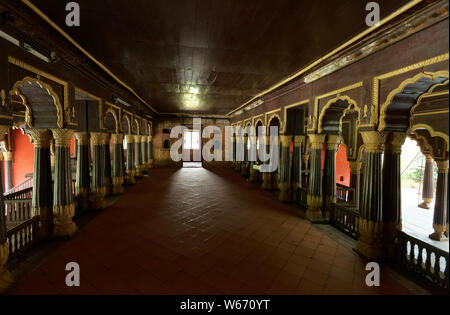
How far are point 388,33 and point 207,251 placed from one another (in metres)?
5.19

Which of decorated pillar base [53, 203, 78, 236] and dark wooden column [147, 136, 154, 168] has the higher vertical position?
dark wooden column [147, 136, 154, 168]

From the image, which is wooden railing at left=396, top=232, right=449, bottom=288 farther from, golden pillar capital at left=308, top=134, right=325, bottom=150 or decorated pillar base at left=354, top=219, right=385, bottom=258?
golden pillar capital at left=308, top=134, right=325, bottom=150

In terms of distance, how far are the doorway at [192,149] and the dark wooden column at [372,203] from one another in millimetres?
15174

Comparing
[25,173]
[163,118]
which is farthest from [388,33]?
[25,173]

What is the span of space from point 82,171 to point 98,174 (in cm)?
58

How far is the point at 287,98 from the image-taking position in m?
7.61

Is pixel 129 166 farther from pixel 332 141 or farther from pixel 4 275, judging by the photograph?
pixel 332 141

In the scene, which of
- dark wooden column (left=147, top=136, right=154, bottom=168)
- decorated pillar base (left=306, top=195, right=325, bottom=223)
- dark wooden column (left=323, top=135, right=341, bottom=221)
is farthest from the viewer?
dark wooden column (left=147, top=136, right=154, bottom=168)

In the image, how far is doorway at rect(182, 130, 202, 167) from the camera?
18938 mm

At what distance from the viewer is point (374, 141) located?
4277mm

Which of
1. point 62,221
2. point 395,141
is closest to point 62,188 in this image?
point 62,221

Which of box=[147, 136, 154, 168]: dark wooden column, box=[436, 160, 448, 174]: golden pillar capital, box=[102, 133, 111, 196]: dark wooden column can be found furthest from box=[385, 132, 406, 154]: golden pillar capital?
box=[147, 136, 154, 168]: dark wooden column

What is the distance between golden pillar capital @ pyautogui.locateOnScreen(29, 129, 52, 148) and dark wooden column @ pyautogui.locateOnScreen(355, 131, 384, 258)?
708 cm
